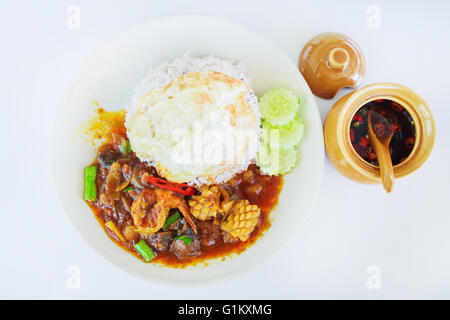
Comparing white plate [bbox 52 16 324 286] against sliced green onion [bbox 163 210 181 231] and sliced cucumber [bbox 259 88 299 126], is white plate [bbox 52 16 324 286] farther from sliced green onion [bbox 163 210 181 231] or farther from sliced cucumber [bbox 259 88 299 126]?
sliced green onion [bbox 163 210 181 231]

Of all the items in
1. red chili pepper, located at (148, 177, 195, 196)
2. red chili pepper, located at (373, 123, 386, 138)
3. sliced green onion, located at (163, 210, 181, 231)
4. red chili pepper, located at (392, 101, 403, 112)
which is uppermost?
red chili pepper, located at (392, 101, 403, 112)

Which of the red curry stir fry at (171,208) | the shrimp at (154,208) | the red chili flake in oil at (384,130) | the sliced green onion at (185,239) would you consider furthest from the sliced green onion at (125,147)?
the red chili flake in oil at (384,130)

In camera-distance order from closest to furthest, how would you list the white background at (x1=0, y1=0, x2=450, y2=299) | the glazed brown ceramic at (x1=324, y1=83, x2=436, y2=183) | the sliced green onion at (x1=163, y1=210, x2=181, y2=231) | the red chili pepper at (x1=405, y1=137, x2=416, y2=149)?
1. the glazed brown ceramic at (x1=324, y1=83, x2=436, y2=183)
2. the red chili pepper at (x1=405, y1=137, x2=416, y2=149)
3. the sliced green onion at (x1=163, y1=210, x2=181, y2=231)
4. the white background at (x1=0, y1=0, x2=450, y2=299)

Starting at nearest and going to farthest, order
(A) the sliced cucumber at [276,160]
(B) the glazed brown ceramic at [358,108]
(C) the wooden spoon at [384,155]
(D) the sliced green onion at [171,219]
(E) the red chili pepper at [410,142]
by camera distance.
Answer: (C) the wooden spoon at [384,155] → (B) the glazed brown ceramic at [358,108] → (E) the red chili pepper at [410,142] → (A) the sliced cucumber at [276,160] → (D) the sliced green onion at [171,219]

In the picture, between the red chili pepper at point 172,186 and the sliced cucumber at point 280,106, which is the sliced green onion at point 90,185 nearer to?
the red chili pepper at point 172,186

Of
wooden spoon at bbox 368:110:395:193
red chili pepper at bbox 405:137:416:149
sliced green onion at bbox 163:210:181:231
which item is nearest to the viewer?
wooden spoon at bbox 368:110:395:193

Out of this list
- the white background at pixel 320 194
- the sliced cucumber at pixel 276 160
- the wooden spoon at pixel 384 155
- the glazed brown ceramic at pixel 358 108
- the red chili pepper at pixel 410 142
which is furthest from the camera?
the white background at pixel 320 194

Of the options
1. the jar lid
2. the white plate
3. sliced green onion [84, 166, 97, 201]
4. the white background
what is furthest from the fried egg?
the white background
